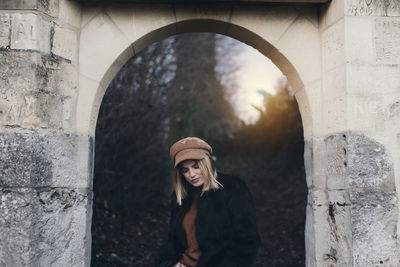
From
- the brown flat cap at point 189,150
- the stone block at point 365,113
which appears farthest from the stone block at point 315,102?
the brown flat cap at point 189,150

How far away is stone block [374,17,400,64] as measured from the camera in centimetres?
271

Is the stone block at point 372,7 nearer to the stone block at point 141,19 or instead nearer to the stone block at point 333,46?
the stone block at point 333,46

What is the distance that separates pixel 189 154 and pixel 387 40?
1507 millimetres

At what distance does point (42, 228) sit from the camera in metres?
2.48

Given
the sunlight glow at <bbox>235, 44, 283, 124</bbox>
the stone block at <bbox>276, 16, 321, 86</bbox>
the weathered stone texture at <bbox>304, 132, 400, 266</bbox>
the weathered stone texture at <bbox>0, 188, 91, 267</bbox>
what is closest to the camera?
the weathered stone texture at <bbox>0, 188, 91, 267</bbox>

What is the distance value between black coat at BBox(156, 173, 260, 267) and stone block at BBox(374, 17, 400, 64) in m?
1.26

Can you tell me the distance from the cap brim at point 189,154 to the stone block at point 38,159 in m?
0.70

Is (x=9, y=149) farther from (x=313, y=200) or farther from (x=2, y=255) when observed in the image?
(x=313, y=200)

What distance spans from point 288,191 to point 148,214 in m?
2.98

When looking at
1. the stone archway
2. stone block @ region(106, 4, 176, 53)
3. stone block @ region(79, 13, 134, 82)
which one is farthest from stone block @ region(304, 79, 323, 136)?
stone block @ region(79, 13, 134, 82)

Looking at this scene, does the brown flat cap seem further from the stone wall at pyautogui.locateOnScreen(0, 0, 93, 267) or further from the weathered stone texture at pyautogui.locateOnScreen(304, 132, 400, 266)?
the weathered stone texture at pyautogui.locateOnScreen(304, 132, 400, 266)

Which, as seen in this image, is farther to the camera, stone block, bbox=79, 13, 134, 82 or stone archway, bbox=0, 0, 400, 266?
stone block, bbox=79, 13, 134, 82

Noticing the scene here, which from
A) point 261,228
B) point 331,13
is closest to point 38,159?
point 331,13

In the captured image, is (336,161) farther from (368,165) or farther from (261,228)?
(261,228)
